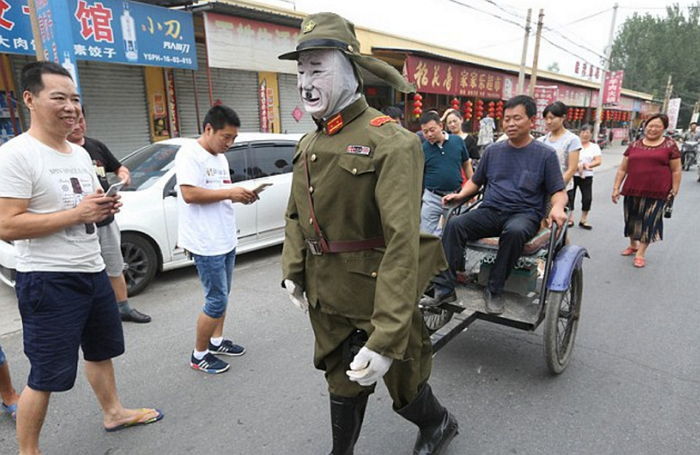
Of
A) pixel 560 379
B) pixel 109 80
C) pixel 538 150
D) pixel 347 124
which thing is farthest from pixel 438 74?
pixel 347 124

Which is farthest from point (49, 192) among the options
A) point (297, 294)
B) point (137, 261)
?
Result: point (137, 261)

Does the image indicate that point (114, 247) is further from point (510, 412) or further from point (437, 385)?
point (510, 412)

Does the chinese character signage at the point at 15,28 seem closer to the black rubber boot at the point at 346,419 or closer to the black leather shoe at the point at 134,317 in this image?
the black leather shoe at the point at 134,317

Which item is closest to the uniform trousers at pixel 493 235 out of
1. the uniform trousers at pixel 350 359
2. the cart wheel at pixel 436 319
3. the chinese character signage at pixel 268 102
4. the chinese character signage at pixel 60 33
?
the cart wheel at pixel 436 319

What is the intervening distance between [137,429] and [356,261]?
1799mm

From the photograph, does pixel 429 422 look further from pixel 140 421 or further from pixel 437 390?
pixel 140 421

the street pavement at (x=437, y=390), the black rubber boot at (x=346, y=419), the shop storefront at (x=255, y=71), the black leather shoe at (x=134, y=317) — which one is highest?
the shop storefront at (x=255, y=71)

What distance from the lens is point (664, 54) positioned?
183 ft

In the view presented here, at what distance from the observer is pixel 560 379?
3.11m

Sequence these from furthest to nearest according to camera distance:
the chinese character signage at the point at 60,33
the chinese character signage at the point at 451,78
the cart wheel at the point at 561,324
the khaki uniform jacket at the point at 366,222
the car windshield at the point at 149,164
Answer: the chinese character signage at the point at 451,78 < the chinese character signage at the point at 60,33 < the car windshield at the point at 149,164 < the cart wheel at the point at 561,324 < the khaki uniform jacket at the point at 366,222

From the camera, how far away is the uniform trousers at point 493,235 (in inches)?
121

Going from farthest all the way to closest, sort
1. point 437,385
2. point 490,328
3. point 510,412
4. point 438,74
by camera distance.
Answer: point 438,74 < point 490,328 < point 437,385 < point 510,412

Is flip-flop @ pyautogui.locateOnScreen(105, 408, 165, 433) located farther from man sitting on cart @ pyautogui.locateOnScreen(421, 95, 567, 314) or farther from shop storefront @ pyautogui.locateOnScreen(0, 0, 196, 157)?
shop storefront @ pyautogui.locateOnScreen(0, 0, 196, 157)

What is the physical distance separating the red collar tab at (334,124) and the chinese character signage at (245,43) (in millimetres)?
7344
